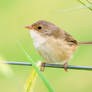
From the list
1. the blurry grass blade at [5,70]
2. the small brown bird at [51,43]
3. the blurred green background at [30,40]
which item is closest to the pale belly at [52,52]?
the small brown bird at [51,43]

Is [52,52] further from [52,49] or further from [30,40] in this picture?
[30,40]

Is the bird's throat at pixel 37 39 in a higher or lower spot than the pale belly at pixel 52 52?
higher

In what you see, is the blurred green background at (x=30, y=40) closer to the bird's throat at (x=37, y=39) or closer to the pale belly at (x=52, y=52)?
the bird's throat at (x=37, y=39)

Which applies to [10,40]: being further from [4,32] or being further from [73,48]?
[73,48]

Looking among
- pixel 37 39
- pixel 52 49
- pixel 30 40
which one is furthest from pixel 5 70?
pixel 30 40

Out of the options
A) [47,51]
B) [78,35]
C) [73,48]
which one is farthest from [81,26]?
[47,51]

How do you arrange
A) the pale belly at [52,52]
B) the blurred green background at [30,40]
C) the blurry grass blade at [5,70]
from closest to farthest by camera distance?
the blurry grass blade at [5,70] → the pale belly at [52,52] → the blurred green background at [30,40]
